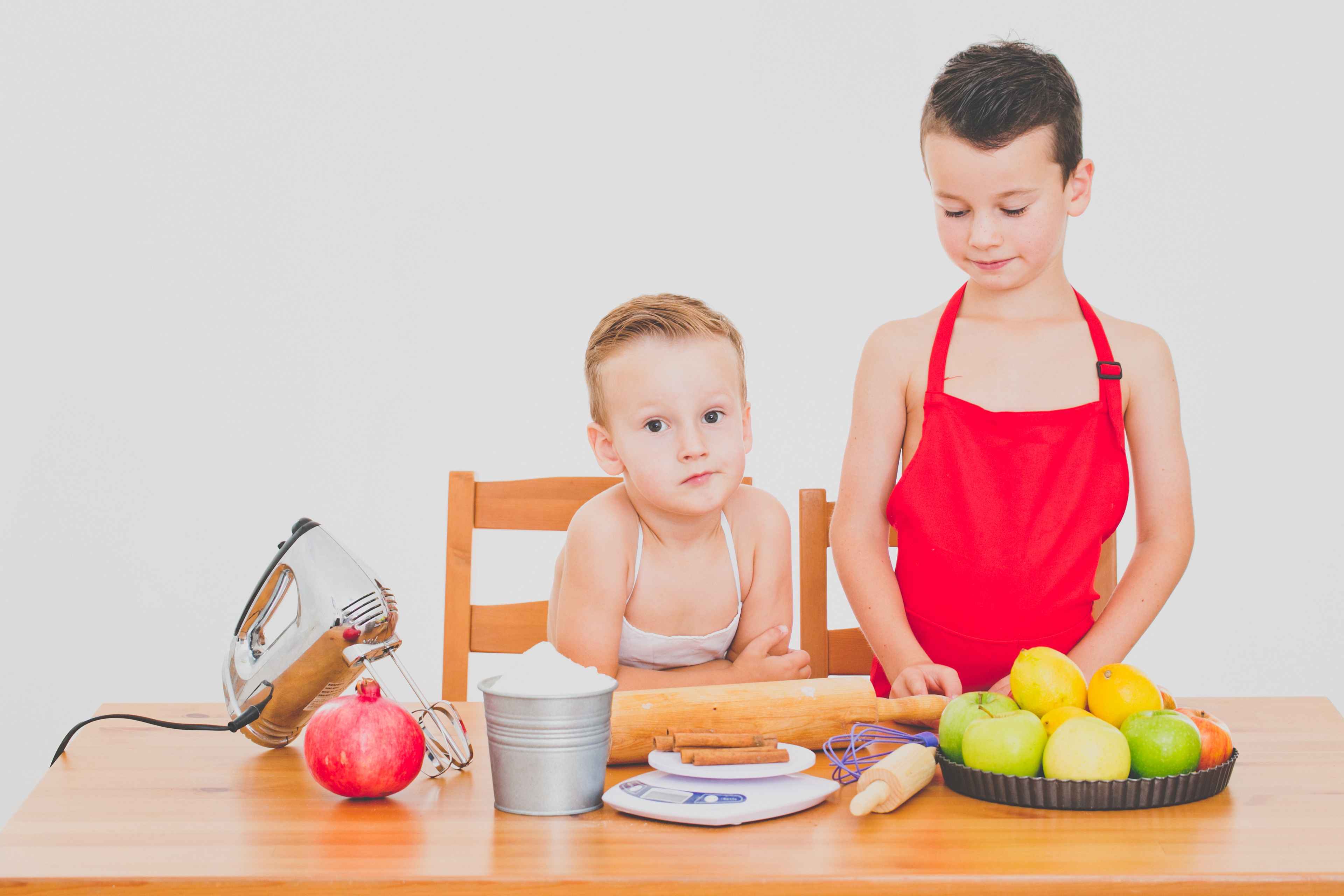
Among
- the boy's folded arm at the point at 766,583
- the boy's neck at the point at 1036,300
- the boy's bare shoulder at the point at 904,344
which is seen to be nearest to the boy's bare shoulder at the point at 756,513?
the boy's folded arm at the point at 766,583

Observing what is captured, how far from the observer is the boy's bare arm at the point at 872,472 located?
1526mm

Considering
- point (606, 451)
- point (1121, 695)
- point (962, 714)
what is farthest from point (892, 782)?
point (606, 451)

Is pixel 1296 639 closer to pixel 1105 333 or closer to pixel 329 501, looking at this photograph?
pixel 1105 333

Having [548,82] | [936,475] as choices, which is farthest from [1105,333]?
[548,82]

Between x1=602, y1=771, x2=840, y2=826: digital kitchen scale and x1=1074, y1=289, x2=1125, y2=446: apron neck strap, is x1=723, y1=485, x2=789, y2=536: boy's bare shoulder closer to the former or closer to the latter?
x1=1074, y1=289, x2=1125, y2=446: apron neck strap

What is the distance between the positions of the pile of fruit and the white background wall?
74.2 inches

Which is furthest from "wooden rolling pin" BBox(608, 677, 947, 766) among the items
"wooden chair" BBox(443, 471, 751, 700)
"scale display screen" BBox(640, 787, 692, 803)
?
"wooden chair" BBox(443, 471, 751, 700)

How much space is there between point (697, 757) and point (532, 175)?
2131 millimetres

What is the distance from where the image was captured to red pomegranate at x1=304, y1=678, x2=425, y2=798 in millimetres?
1018

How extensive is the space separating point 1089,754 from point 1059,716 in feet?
0.20

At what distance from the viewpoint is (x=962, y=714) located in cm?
106

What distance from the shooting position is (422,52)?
2.91 m

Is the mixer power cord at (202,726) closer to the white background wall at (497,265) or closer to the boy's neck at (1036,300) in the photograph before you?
the boy's neck at (1036,300)

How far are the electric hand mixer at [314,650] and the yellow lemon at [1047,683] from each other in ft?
1.59
